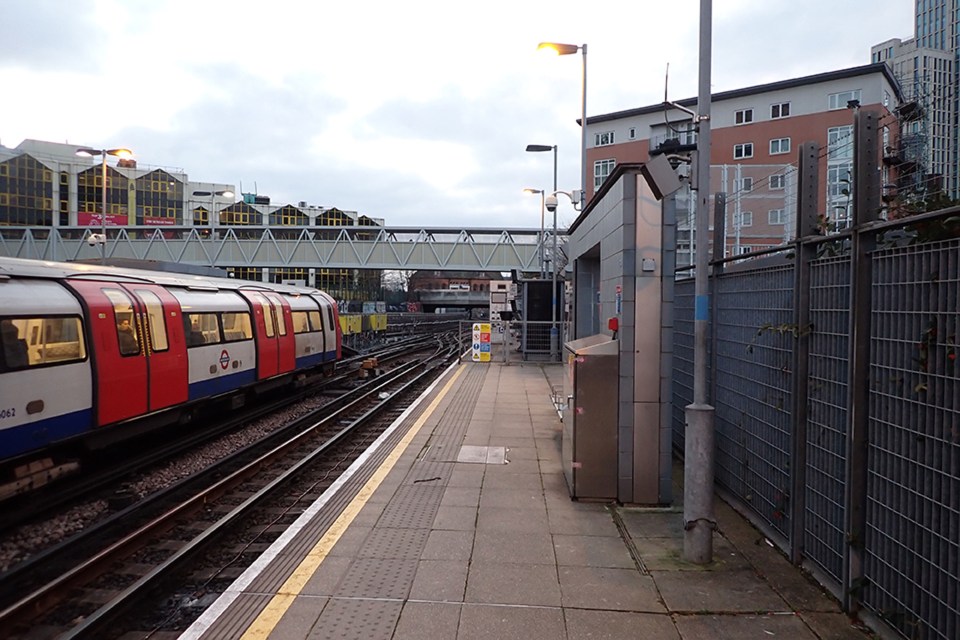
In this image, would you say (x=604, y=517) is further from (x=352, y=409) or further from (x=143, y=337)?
(x=352, y=409)

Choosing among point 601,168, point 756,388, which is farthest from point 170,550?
point 601,168

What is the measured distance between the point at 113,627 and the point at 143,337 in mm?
6033

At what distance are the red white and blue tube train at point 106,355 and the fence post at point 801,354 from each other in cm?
764

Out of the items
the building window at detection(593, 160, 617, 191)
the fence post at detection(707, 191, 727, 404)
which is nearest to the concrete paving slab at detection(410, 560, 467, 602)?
the fence post at detection(707, 191, 727, 404)

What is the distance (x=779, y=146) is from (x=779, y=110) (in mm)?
2474

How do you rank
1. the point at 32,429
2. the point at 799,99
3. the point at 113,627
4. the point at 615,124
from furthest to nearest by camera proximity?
the point at 615,124 → the point at 799,99 → the point at 32,429 → the point at 113,627

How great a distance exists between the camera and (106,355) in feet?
29.3

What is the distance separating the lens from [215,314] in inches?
503

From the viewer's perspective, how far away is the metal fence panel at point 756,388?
5.70 meters

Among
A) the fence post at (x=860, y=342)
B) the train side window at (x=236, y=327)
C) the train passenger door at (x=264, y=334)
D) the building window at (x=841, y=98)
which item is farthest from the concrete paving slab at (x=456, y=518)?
the building window at (x=841, y=98)

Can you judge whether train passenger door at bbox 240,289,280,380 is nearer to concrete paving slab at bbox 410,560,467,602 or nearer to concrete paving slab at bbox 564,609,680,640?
concrete paving slab at bbox 410,560,467,602

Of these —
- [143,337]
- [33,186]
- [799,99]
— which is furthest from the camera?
[33,186]

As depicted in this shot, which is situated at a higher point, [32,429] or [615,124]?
[615,124]

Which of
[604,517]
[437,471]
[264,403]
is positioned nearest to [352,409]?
[264,403]
